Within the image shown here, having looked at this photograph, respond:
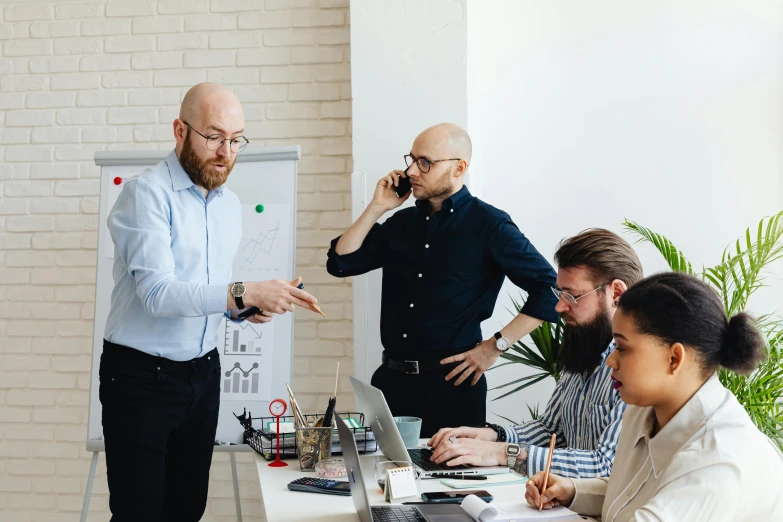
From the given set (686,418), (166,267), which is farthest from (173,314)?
(686,418)

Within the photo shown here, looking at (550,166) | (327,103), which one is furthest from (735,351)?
(327,103)

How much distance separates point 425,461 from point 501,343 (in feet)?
3.40

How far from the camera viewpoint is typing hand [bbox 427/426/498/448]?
209 cm

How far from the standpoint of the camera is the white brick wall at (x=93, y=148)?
396 centimetres

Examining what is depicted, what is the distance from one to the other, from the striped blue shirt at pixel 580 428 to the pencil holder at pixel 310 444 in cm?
54

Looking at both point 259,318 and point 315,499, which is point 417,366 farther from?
point 315,499

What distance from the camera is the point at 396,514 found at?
156 cm

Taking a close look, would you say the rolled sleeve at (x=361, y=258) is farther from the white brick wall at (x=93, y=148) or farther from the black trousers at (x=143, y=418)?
the black trousers at (x=143, y=418)

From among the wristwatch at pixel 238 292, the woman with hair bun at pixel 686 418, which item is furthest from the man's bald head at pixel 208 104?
the woman with hair bun at pixel 686 418

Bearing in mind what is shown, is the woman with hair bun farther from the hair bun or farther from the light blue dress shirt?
the light blue dress shirt

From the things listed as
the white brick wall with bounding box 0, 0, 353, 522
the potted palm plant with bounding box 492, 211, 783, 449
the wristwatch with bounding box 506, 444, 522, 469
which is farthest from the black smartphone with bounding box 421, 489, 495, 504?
the white brick wall with bounding box 0, 0, 353, 522

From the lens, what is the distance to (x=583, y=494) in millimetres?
1629

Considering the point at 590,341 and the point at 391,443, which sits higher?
the point at 590,341

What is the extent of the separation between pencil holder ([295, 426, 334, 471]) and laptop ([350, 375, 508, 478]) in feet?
0.44
